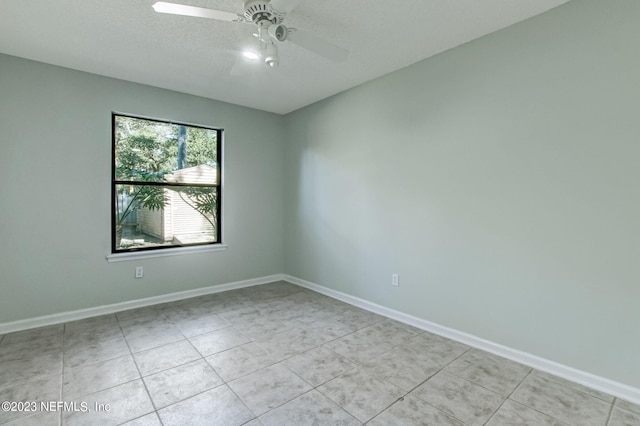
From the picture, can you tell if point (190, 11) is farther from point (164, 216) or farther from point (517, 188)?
point (164, 216)

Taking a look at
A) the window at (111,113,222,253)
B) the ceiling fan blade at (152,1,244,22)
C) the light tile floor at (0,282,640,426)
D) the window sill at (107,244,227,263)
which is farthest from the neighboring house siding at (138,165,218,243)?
the ceiling fan blade at (152,1,244,22)

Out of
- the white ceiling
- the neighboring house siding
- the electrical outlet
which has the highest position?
the white ceiling

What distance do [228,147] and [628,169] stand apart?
156 inches

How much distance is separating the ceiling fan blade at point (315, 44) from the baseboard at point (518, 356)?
96.8 inches

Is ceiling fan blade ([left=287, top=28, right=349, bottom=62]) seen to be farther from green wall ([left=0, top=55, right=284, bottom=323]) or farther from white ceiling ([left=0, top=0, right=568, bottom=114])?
green wall ([left=0, top=55, right=284, bottom=323])

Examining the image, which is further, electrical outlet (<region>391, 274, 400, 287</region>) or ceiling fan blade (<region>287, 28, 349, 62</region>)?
electrical outlet (<region>391, 274, 400, 287</region>)

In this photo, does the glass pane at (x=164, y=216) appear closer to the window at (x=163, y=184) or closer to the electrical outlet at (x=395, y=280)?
the window at (x=163, y=184)

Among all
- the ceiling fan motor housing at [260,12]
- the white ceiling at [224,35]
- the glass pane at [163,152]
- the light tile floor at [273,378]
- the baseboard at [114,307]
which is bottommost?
the light tile floor at [273,378]

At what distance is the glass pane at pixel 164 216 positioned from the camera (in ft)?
11.4

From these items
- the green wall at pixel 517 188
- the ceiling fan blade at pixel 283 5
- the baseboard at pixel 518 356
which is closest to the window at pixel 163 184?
the green wall at pixel 517 188

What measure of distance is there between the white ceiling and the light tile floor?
228 centimetres

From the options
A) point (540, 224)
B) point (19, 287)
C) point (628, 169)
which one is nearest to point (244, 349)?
point (19, 287)

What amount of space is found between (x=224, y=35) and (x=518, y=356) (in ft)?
11.2

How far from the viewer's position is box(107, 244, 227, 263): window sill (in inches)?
133
